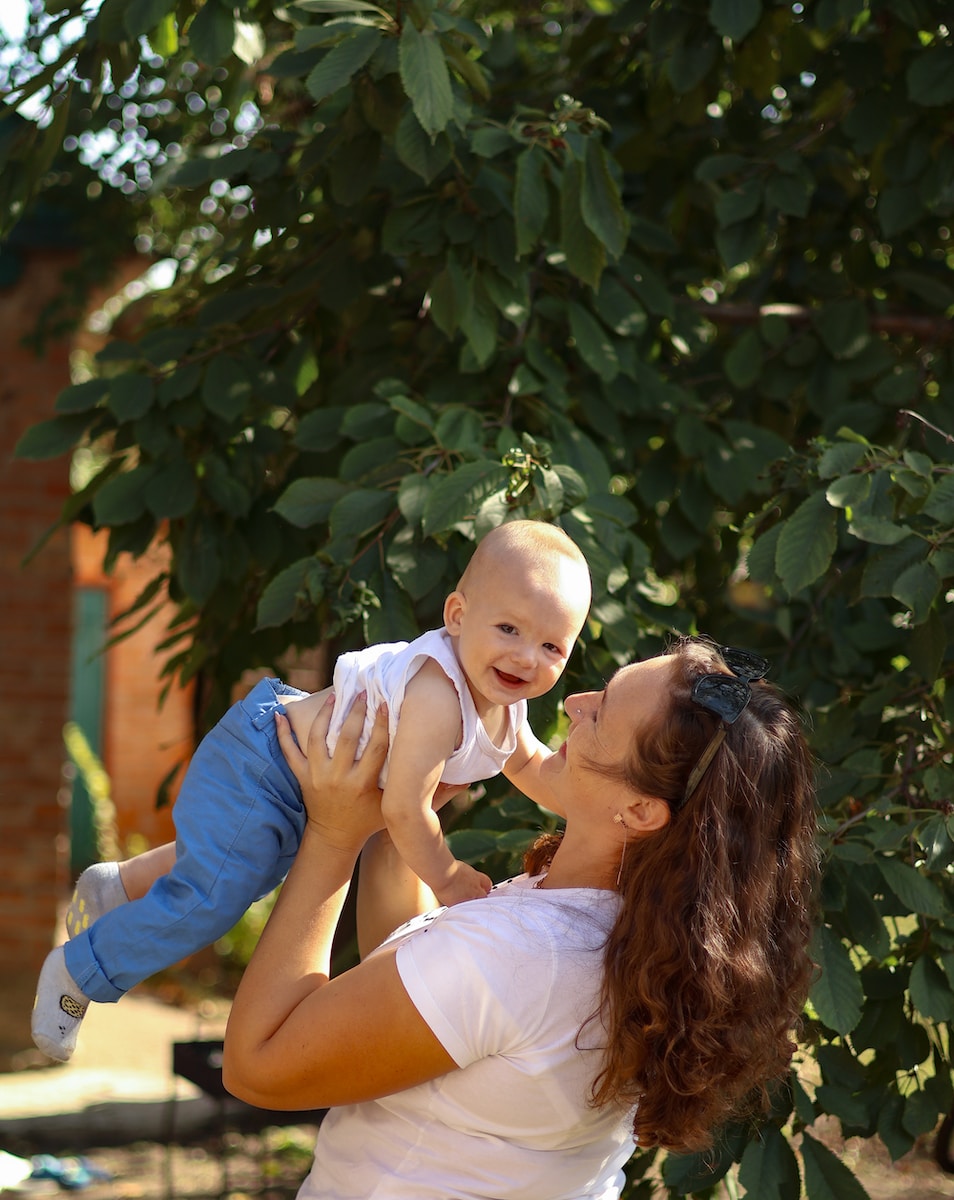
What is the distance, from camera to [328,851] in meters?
1.48

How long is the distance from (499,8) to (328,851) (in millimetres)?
2905

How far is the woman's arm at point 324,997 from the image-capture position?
1.31 metres

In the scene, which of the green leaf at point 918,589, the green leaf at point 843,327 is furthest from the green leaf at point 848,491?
the green leaf at point 843,327

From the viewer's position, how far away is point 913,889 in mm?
1663

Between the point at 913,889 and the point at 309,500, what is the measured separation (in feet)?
3.38

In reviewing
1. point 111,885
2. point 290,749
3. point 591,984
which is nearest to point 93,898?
point 111,885

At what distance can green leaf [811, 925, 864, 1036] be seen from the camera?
5.32 ft

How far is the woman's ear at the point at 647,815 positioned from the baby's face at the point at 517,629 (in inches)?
8.8

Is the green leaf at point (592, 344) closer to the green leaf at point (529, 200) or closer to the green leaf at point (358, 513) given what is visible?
the green leaf at point (529, 200)

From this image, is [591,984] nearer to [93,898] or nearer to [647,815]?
[647,815]

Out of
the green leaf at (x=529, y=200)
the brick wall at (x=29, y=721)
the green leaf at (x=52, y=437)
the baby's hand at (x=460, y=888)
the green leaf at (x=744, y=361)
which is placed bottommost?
the brick wall at (x=29, y=721)

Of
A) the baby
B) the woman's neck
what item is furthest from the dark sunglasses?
the baby

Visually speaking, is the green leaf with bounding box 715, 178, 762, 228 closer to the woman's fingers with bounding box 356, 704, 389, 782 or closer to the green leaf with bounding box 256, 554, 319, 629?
the green leaf with bounding box 256, 554, 319, 629

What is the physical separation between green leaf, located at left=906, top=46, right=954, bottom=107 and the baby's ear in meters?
1.38
